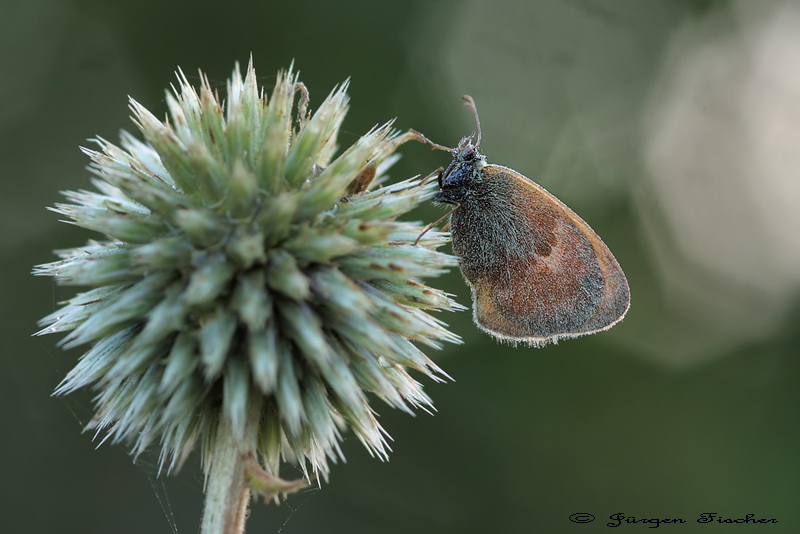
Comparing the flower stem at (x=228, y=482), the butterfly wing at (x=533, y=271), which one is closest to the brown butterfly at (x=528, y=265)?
the butterfly wing at (x=533, y=271)

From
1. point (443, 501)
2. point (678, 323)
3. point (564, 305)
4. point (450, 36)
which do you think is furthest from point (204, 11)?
point (678, 323)

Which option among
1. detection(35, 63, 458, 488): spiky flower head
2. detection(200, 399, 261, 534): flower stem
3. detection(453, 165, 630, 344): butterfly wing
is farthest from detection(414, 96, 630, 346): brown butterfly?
detection(200, 399, 261, 534): flower stem

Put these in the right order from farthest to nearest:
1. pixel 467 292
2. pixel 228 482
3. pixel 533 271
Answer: pixel 467 292, pixel 533 271, pixel 228 482

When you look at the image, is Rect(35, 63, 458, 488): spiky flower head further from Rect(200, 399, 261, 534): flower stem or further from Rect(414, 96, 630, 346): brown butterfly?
Rect(414, 96, 630, 346): brown butterfly

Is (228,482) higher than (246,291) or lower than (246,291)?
lower

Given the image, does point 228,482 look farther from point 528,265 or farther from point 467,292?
point 467,292

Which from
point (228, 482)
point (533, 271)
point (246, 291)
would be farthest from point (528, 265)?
point (228, 482)
